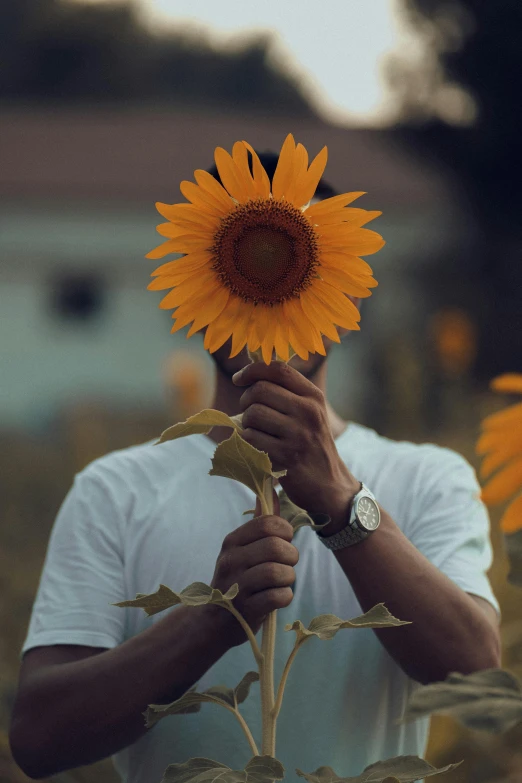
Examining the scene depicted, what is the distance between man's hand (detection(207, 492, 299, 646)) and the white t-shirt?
55 centimetres

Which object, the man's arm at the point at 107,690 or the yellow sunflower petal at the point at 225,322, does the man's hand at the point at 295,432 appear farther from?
the man's arm at the point at 107,690

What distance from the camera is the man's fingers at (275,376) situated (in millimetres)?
1168

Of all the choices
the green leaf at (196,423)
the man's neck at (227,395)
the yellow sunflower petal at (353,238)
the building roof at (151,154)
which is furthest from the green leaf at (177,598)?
the building roof at (151,154)

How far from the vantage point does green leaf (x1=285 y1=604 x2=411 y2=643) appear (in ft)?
3.44


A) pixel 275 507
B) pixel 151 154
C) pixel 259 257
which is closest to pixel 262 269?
Result: pixel 259 257

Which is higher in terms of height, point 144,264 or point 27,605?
point 144,264

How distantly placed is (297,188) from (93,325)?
14.4m

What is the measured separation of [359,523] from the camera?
1.30 m

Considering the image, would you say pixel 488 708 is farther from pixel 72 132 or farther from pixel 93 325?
pixel 72 132

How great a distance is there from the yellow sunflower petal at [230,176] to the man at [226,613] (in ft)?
1.12

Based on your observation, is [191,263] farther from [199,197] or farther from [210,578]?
[210,578]

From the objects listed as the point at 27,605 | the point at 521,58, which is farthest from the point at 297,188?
the point at 521,58

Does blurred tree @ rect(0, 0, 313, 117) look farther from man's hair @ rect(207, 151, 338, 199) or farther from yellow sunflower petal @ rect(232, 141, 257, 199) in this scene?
yellow sunflower petal @ rect(232, 141, 257, 199)

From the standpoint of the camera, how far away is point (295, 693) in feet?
5.67
